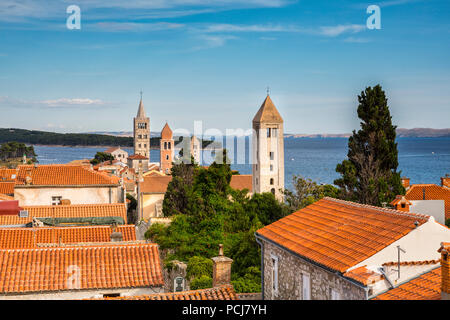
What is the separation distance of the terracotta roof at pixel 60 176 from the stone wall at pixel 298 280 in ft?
93.0

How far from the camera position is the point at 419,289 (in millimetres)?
9953

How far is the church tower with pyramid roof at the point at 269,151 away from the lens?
7200 centimetres

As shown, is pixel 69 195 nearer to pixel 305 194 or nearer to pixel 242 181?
pixel 305 194

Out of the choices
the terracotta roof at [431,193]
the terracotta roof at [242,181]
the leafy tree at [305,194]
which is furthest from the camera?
the terracotta roof at [242,181]

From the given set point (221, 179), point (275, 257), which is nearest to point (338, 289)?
point (275, 257)

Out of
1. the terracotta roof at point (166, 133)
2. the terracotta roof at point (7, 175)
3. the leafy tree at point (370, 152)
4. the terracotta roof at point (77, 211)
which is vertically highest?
the terracotta roof at point (166, 133)

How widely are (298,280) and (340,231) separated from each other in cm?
170

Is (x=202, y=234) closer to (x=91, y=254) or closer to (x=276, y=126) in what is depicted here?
(x=91, y=254)

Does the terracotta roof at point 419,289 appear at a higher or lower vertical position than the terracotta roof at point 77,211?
higher

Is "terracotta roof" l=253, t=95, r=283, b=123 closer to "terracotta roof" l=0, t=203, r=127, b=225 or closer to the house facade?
"terracotta roof" l=0, t=203, r=127, b=225

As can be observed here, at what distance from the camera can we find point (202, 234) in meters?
27.5

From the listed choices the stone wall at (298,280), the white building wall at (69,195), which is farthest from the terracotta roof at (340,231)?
the white building wall at (69,195)

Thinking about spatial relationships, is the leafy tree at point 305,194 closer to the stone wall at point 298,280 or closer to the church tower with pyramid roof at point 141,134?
the stone wall at point 298,280

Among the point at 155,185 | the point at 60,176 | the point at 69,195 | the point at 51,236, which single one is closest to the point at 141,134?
the point at 155,185
